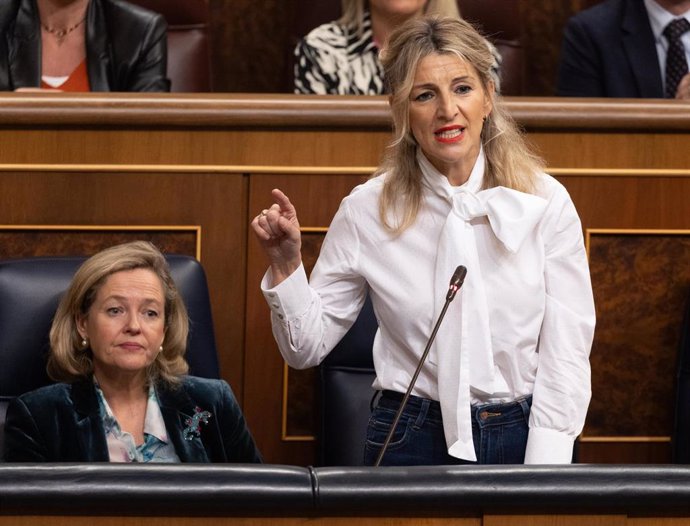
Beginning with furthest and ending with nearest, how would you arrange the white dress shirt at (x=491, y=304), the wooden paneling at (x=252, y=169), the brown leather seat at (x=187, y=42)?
1. the brown leather seat at (x=187, y=42)
2. the wooden paneling at (x=252, y=169)
3. the white dress shirt at (x=491, y=304)

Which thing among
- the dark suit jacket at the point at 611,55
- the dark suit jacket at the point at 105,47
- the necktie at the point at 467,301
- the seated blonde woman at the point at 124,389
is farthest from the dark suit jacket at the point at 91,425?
the dark suit jacket at the point at 611,55

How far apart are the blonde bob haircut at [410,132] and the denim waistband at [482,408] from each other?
0.21 meters

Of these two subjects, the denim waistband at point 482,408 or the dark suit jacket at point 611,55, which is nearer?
the denim waistband at point 482,408

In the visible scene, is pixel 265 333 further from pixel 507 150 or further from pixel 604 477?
pixel 604 477

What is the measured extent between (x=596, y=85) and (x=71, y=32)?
108cm

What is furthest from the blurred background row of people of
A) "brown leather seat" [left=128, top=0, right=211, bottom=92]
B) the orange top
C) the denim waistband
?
the denim waistband

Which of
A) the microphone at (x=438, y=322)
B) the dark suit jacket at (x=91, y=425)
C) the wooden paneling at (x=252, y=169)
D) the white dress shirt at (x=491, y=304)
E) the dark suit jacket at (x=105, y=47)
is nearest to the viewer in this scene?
the microphone at (x=438, y=322)

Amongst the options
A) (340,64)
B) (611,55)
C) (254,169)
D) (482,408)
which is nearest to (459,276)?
(482,408)

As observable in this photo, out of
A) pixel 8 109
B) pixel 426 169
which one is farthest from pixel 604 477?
pixel 8 109

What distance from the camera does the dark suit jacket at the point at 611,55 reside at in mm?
2557

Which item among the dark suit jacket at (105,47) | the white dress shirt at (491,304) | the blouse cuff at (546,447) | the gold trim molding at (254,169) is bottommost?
the blouse cuff at (546,447)

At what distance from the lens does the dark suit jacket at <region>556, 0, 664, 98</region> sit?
256 cm

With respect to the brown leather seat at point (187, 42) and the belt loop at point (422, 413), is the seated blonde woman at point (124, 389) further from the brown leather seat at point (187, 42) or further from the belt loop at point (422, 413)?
the brown leather seat at point (187, 42)

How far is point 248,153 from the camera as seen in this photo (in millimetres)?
2193
